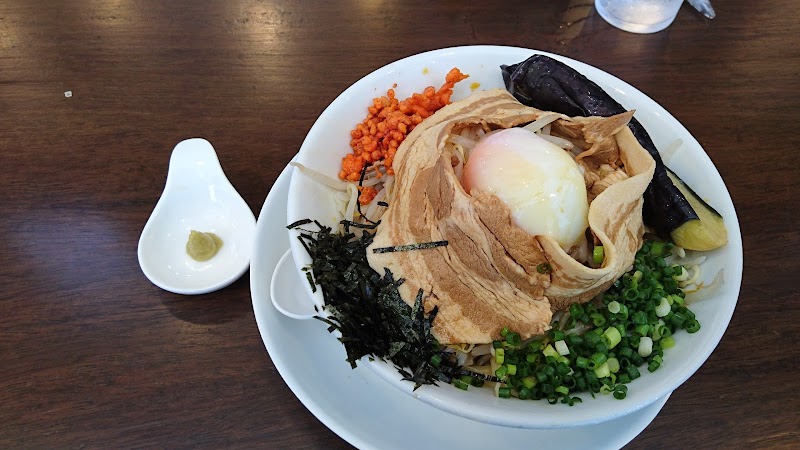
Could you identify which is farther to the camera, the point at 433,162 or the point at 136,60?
the point at 136,60

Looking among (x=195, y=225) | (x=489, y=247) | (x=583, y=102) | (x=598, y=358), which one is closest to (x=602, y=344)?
(x=598, y=358)

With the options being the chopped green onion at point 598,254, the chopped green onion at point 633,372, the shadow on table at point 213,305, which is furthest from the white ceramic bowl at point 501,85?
the shadow on table at point 213,305

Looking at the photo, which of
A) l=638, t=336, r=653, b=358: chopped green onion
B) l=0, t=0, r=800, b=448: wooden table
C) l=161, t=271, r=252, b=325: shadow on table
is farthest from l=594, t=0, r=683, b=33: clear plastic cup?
l=161, t=271, r=252, b=325: shadow on table

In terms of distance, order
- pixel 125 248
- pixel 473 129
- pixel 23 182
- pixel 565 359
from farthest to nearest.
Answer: pixel 23 182 < pixel 125 248 < pixel 473 129 < pixel 565 359

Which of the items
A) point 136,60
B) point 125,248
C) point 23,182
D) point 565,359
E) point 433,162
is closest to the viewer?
point 565,359

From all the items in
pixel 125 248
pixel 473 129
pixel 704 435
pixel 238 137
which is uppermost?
pixel 473 129

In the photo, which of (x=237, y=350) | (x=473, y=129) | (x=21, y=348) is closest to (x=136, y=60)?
(x=21, y=348)

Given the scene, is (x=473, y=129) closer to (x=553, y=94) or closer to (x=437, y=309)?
(x=553, y=94)
